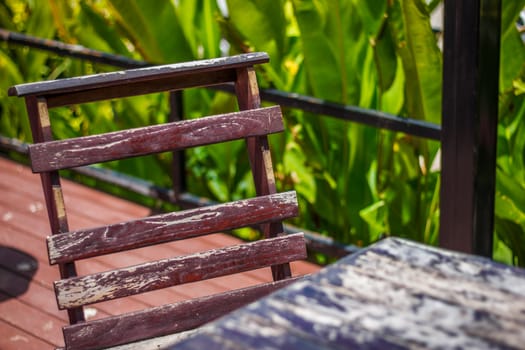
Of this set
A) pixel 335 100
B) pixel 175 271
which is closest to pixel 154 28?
pixel 335 100

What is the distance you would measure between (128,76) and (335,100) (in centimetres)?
121

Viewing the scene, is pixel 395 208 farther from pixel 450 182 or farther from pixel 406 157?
pixel 450 182

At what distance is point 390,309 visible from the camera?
1.14m

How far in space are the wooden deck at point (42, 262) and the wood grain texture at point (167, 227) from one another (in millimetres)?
773

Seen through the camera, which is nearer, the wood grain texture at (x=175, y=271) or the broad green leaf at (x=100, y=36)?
the wood grain texture at (x=175, y=271)

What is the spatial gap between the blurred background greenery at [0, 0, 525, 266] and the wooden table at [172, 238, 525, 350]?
1155mm

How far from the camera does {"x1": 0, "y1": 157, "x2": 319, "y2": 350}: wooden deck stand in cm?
246

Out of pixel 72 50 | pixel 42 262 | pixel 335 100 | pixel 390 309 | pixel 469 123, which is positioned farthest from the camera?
pixel 72 50

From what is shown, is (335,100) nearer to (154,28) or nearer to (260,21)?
(260,21)

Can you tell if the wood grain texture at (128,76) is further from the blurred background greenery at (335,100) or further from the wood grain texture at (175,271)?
the blurred background greenery at (335,100)

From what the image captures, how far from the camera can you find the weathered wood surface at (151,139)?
5.28 ft

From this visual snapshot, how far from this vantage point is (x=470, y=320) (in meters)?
1.11

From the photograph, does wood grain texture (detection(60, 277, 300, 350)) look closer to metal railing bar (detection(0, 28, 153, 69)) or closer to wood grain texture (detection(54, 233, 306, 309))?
wood grain texture (detection(54, 233, 306, 309))

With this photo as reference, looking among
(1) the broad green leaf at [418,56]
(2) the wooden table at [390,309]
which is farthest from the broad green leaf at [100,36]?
(2) the wooden table at [390,309]
